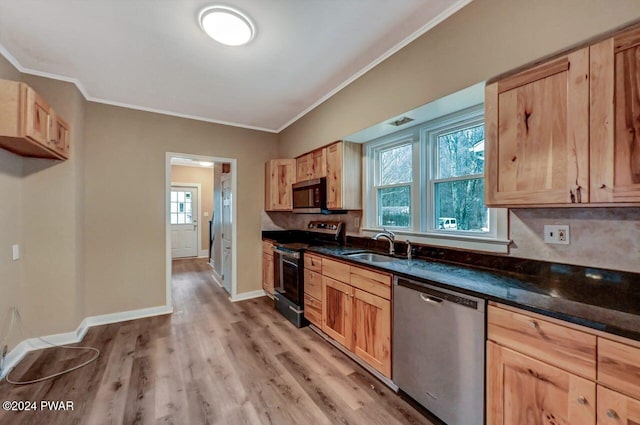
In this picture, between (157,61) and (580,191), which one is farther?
(157,61)

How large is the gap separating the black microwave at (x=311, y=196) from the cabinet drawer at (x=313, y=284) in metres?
0.77

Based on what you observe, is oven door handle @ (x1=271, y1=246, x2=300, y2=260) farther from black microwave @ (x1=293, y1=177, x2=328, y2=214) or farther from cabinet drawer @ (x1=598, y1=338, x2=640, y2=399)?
cabinet drawer @ (x1=598, y1=338, x2=640, y2=399)

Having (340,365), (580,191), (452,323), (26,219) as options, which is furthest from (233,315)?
(580,191)

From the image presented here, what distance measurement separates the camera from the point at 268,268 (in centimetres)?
402

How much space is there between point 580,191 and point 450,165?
1.12m

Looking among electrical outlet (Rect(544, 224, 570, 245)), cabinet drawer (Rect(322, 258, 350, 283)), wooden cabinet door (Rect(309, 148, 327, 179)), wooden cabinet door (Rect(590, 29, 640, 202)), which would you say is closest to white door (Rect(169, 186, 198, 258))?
wooden cabinet door (Rect(309, 148, 327, 179))

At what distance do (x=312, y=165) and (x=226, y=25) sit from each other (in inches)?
73.1

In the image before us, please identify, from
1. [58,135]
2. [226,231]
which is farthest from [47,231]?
[226,231]

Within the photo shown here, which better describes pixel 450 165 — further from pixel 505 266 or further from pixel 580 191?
pixel 580 191

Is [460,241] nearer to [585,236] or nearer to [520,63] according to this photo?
[585,236]

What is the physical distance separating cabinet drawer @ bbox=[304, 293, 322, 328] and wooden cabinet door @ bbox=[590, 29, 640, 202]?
7.49 ft

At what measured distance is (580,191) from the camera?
4.17 feet

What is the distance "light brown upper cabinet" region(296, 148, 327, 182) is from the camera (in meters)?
3.29

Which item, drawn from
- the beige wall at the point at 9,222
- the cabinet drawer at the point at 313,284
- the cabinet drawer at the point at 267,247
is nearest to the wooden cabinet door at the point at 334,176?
the cabinet drawer at the point at 313,284
